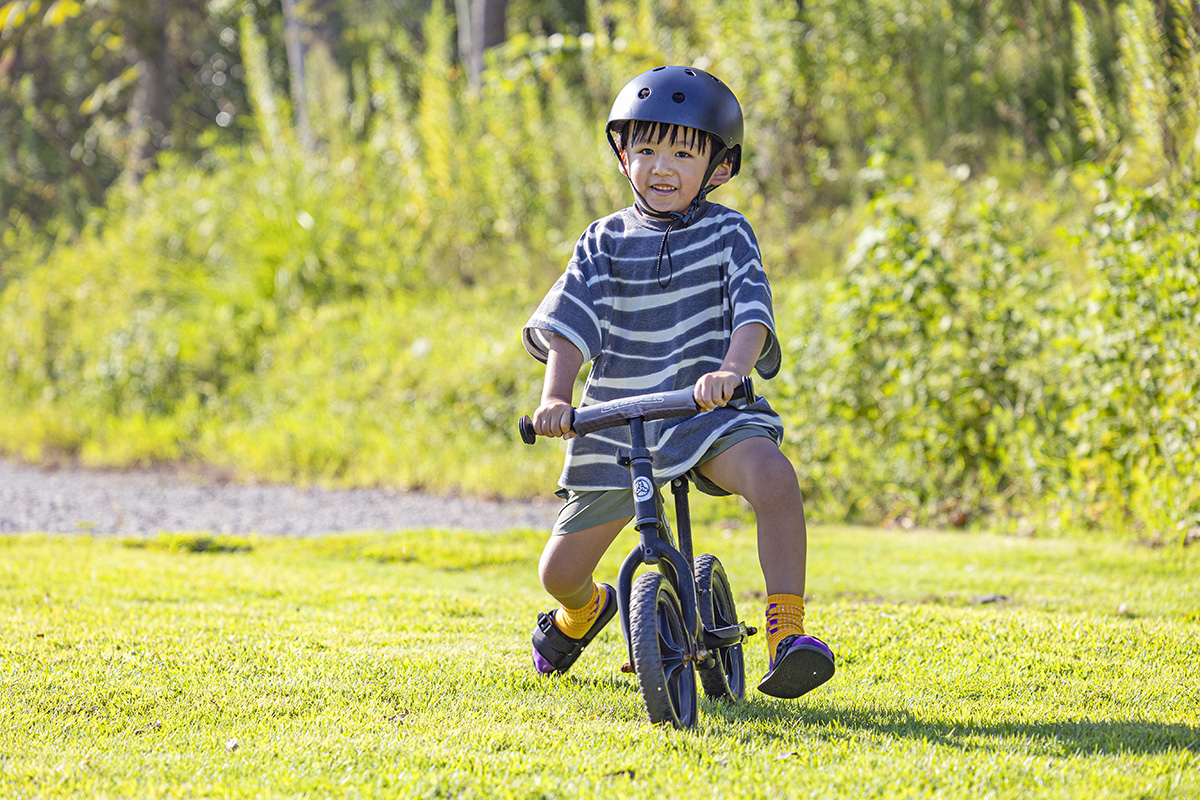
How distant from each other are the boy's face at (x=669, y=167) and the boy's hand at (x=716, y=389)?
75cm

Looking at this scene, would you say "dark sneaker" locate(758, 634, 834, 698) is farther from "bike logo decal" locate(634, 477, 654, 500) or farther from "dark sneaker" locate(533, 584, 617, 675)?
"dark sneaker" locate(533, 584, 617, 675)

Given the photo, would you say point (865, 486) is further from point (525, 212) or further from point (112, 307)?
point (112, 307)

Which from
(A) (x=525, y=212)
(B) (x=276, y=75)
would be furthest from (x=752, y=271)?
(B) (x=276, y=75)

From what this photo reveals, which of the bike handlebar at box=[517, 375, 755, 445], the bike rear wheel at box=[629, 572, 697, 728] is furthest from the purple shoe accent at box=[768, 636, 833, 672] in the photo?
the bike handlebar at box=[517, 375, 755, 445]

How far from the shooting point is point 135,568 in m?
5.48

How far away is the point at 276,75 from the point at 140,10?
2072 mm

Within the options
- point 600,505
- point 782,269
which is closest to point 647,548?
point 600,505

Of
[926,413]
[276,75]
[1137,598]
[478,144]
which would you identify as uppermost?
[276,75]

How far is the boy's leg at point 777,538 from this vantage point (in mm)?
2908

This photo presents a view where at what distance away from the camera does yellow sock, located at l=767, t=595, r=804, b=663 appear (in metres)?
2.93

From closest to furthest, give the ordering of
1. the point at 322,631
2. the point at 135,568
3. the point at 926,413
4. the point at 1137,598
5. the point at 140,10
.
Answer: the point at 322,631 → the point at 1137,598 → the point at 135,568 → the point at 926,413 → the point at 140,10

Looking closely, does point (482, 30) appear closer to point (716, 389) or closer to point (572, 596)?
point (572, 596)

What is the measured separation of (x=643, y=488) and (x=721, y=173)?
1.08 metres

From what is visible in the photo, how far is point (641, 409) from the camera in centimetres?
277
